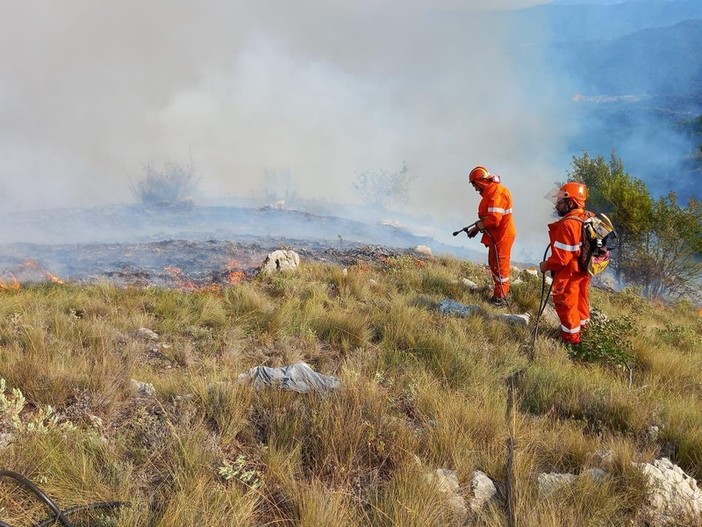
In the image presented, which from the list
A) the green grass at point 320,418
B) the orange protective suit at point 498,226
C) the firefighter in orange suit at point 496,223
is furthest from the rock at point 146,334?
the orange protective suit at point 498,226

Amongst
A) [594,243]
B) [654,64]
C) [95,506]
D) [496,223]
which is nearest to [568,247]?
[594,243]

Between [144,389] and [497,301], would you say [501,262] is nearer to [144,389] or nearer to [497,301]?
[497,301]

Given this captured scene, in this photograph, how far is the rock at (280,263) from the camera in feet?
22.1

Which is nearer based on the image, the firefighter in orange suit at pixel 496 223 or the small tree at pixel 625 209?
the firefighter in orange suit at pixel 496 223

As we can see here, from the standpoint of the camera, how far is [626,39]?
56531mm

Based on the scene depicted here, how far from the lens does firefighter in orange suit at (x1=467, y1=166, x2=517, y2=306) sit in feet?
17.8

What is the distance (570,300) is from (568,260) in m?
0.48

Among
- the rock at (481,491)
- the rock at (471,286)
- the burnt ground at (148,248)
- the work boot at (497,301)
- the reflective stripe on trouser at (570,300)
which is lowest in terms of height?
the burnt ground at (148,248)

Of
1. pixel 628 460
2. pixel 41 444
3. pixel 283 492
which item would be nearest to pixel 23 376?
pixel 41 444

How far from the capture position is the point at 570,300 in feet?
13.7

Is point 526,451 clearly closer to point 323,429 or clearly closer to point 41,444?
point 323,429

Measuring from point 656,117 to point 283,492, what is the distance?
48535 millimetres

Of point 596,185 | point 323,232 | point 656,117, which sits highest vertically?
point 656,117

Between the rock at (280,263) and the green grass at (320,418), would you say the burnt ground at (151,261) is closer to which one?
the rock at (280,263)
